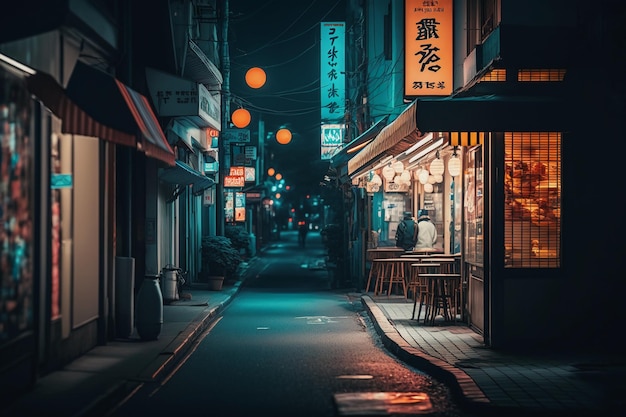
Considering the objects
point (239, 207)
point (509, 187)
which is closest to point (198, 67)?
point (509, 187)

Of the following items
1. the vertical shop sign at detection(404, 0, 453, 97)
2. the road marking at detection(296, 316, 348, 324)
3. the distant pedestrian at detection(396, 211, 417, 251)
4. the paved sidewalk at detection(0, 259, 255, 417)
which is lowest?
the road marking at detection(296, 316, 348, 324)

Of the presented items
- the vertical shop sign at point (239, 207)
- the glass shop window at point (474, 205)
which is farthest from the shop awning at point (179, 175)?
the vertical shop sign at point (239, 207)

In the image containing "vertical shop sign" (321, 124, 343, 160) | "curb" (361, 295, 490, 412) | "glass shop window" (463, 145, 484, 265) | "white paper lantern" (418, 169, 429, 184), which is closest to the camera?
"curb" (361, 295, 490, 412)

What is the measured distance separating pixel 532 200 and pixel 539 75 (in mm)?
1971

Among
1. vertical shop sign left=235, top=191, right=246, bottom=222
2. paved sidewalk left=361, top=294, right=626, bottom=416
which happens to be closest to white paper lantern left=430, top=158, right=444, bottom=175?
paved sidewalk left=361, top=294, right=626, bottom=416

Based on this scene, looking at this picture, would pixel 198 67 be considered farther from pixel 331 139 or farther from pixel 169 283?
pixel 331 139

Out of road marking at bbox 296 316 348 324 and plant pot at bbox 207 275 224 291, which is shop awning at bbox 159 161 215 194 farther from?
plant pot at bbox 207 275 224 291

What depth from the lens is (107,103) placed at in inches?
442

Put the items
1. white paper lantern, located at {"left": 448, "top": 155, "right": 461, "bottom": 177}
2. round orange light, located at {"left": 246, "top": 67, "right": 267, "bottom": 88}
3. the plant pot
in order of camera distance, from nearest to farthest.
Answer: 1. white paper lantern, located at {"left": 448, "top": 155, "right": 461, "bottom": 177}
2. round orange light, located at {"left": 246, "top": 67, "right": 267, "bottom": 88}
3. the plant pot

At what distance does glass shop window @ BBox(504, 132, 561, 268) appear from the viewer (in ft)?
43.8

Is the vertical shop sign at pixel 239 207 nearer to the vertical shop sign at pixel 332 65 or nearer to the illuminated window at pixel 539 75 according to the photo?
the vertical shop sign at pixel 332 65

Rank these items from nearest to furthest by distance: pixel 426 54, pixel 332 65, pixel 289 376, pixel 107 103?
pixel 107 103
pixel 289 376
pixel 426 54
pixel 332 65

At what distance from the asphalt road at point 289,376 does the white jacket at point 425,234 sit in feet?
11.8

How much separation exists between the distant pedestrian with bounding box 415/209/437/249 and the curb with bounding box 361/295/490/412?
18.7ft
